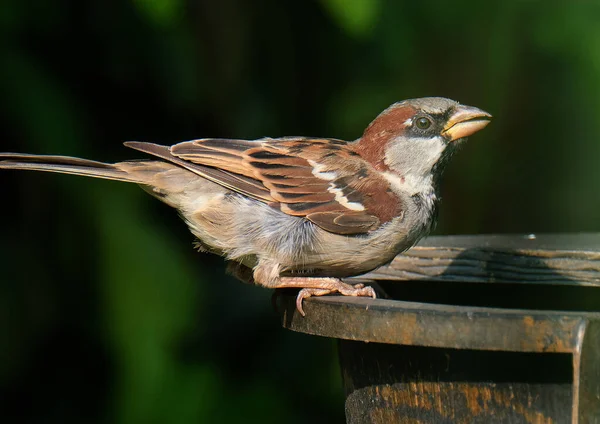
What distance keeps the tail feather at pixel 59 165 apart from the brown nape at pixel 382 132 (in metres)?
0.82

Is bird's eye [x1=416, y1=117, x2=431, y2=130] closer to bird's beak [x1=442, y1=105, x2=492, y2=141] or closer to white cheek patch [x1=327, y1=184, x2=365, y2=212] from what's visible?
bird's beak [x1=442, y1=105, x2=492, y2=141]

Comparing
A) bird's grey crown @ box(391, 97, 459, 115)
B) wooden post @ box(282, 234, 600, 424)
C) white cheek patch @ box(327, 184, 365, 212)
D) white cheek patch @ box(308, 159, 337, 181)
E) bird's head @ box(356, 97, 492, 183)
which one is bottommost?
wooden post @ box(282, 234, 600, 424)

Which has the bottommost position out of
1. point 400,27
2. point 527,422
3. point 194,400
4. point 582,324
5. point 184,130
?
point 194,400

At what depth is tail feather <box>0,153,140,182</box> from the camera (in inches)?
105

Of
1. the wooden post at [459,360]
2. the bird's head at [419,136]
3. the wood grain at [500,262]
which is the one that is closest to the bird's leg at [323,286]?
the wooden post at [459,360]

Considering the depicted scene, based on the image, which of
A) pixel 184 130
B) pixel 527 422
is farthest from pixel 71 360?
pixel 527 422

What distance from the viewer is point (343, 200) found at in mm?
2768

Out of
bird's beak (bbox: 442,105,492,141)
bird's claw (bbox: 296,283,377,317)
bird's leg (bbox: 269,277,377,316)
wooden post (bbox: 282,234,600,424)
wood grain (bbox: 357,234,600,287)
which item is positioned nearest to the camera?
wooden post (bbox: 282,234,600,424)

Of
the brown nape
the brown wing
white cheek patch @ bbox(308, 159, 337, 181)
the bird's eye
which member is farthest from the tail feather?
the bird's eye

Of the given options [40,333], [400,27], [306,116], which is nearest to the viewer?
[40,333]

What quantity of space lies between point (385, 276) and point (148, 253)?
2.78 ft

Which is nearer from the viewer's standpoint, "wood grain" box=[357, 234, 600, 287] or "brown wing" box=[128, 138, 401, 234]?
"wood grain" box=[357, 234, 600, 287]

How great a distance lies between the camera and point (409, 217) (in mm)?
2725

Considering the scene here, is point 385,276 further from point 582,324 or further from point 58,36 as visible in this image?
point 58,36
